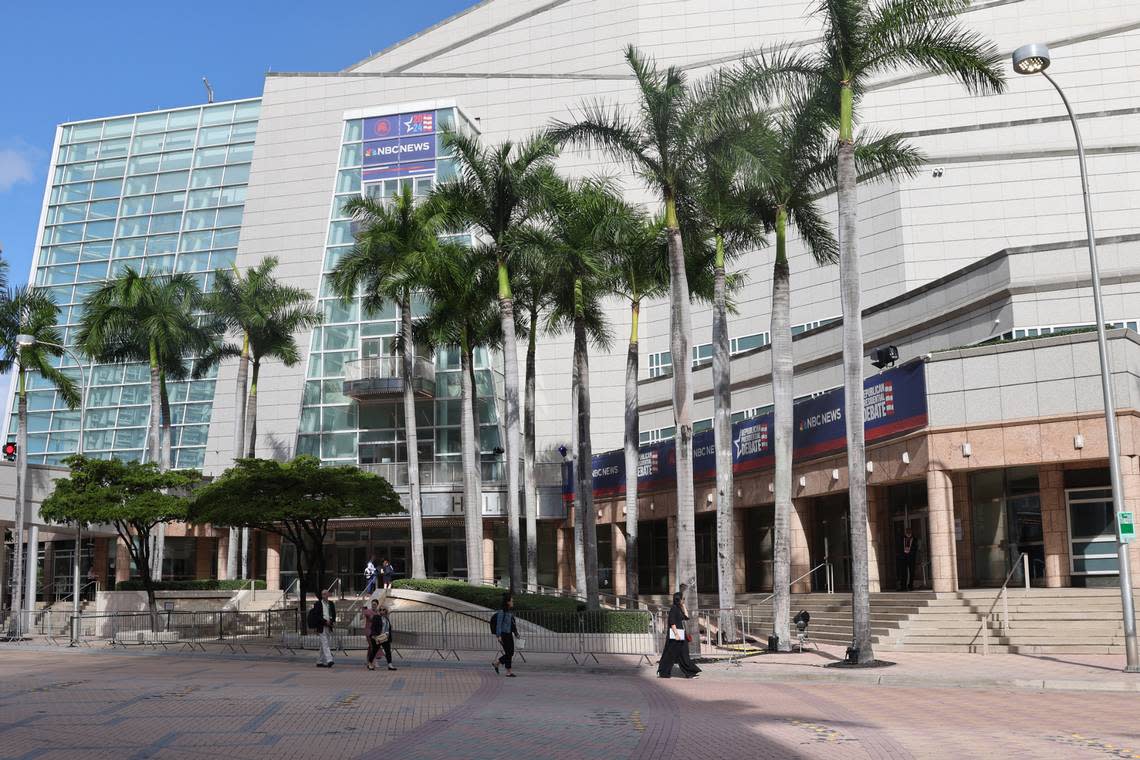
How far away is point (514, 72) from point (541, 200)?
129ft

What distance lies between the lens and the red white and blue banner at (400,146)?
6253 centimetres

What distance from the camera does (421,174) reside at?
6231cm

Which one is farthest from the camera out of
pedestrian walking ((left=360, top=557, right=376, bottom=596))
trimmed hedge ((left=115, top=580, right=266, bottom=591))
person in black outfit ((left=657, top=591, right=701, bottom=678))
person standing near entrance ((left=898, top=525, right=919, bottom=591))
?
trimmed hedge ((left=115, top=580, right=266, bottom=591))

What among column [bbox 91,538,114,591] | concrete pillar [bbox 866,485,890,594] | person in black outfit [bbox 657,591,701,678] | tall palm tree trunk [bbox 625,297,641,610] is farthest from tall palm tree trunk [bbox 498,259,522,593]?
column [bbox 91,538,114,591]

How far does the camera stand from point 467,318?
4103cm

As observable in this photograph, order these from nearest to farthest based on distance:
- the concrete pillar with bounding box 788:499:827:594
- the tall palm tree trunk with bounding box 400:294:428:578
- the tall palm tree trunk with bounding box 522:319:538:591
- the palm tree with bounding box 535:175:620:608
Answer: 1. the concrete pillar with bounding box 788:499:827:594
2. the palm tree with bounding box 535:175:620:608
3. the tall palm tree trunk with bounding box 400:294:428:578
4. the tall palm tree trunk with bounding box 522:319:538:591

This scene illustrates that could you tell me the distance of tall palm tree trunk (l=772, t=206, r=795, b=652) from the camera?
27219 mm

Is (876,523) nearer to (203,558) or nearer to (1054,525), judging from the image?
(1054,525)

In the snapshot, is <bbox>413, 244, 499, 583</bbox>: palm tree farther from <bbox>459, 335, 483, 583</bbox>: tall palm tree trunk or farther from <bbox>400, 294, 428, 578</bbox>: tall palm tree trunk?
<bbox>400, 294, 428, 578</bbox>: tall palm tree trunk

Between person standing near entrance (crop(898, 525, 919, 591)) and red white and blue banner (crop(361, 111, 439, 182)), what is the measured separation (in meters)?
37.7

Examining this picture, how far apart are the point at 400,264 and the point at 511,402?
7.52m

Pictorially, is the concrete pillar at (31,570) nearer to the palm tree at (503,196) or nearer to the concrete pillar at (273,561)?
the concrete pillar at (273,561)

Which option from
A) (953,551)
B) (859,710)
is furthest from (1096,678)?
(953,551)

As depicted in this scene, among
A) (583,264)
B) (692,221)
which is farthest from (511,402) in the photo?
(692,221)
